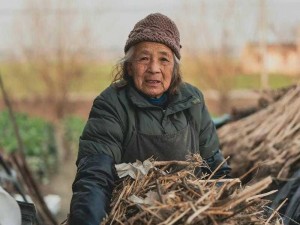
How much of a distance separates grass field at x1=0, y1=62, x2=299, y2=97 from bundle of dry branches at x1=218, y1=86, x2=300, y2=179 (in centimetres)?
1000

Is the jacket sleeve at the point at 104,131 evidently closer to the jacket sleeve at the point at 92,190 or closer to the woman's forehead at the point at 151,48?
the jacket sleeve at the point at 92,190

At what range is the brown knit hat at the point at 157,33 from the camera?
3349 millimetres

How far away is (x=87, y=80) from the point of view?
57.1ft

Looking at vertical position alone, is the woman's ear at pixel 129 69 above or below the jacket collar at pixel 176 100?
above

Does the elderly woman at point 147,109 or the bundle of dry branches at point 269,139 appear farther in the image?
the bundle of dry branches at point 269,139

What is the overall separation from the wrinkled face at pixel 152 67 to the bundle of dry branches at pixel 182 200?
464 millimetres

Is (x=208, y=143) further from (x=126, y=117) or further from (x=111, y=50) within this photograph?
(x=111, y=50)

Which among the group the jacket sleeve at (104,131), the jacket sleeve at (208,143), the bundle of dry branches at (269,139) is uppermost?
the jacket sleeve at (104,131)

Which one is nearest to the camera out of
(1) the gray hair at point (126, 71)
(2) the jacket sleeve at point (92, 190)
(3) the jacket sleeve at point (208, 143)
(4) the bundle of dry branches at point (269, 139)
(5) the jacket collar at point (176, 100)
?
(2) the jacket sleeve at point (92, 190)

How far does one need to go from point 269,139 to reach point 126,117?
10.1 feet

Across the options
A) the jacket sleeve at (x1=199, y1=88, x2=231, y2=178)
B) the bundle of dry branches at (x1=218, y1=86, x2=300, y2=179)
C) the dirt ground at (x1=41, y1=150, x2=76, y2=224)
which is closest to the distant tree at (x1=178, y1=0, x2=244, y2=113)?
the dirt ground at (x1=41, y1=150, x2=76, y2=224)

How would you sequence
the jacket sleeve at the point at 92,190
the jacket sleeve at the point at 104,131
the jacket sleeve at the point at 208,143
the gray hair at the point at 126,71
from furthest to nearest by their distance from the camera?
1. the jacket sleeve at the point at 208,143
2. the gray hair at the point at 126,71
3. the jacket sleeve at the point at 104,131
4. the jacket sleeve at the point at 92,190

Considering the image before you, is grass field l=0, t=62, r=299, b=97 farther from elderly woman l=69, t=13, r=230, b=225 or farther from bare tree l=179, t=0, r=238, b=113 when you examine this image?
elderly woman l=69, t=13, r=230, b=225

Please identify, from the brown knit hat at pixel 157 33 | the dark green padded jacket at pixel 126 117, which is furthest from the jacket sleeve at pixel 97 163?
the brown knit hat at pixel 157 33
